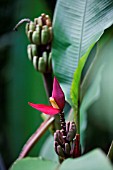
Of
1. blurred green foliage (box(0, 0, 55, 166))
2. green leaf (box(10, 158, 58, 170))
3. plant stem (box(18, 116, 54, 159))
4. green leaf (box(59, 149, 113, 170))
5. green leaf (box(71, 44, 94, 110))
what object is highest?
green leaf (box(59, 149, 113, 170))

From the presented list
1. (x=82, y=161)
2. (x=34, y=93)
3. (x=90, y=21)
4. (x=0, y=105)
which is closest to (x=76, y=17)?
(x=90, y=21)

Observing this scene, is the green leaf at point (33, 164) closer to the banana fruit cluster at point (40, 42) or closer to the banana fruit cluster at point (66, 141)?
the banana fruit cluster at point (66, 141)

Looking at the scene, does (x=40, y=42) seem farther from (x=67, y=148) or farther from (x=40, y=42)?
(x=67, y=148)

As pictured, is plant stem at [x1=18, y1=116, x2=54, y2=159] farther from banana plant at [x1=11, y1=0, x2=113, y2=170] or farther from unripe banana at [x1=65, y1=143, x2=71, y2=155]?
unripe banana at [x1=65, y1=143, x2=71, y2=155]

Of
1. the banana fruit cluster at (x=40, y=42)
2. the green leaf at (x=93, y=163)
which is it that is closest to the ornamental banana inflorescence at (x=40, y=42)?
the banana fruit cluster at (x=40, y=42)

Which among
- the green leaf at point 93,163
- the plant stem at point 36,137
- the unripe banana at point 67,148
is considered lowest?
the plant stem at point 36,137

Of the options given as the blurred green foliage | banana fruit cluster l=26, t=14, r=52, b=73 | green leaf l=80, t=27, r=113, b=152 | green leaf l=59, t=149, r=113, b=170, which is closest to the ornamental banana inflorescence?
banana fruit cluster l=26, t=14, r=52, b=73
